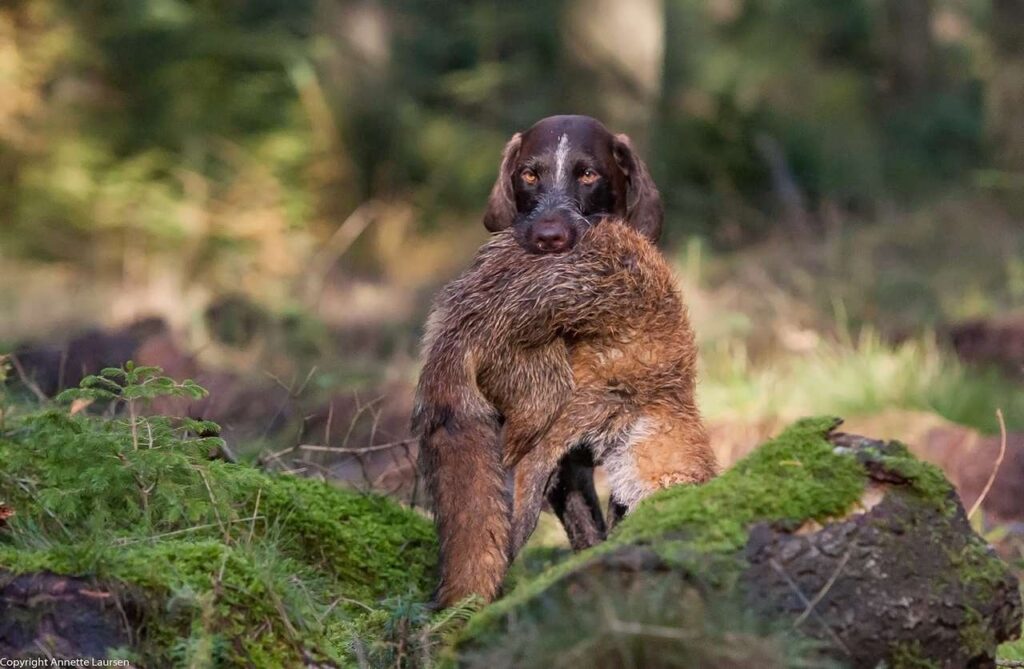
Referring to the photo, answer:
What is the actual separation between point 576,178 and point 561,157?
0.12m

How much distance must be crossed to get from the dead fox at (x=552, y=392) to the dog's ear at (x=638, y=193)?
150cm

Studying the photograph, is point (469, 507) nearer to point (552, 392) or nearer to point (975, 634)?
point (552, 392)

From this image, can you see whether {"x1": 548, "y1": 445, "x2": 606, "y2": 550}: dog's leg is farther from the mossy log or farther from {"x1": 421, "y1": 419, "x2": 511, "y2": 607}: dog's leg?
the mossy log

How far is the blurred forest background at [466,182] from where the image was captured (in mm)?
10250

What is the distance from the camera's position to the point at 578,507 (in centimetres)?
473

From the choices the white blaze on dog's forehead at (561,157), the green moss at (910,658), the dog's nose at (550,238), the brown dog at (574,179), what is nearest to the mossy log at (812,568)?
the green moss at (910,658)

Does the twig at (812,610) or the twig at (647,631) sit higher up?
the twig at (647,631)

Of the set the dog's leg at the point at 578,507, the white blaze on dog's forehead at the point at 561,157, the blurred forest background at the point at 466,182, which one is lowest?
the blurred forest background at the point at 466,182

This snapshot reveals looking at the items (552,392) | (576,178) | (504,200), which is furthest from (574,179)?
(552,392)

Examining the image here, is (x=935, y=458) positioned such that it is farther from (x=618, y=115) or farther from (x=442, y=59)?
(x=442, y=59)

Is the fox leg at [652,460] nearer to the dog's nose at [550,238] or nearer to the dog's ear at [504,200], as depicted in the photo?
the dog's nose at [550,238]

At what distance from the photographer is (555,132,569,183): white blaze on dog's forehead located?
18.9 ft

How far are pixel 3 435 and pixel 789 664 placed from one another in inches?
113

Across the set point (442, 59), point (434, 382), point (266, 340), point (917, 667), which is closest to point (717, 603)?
point (917, 667)
